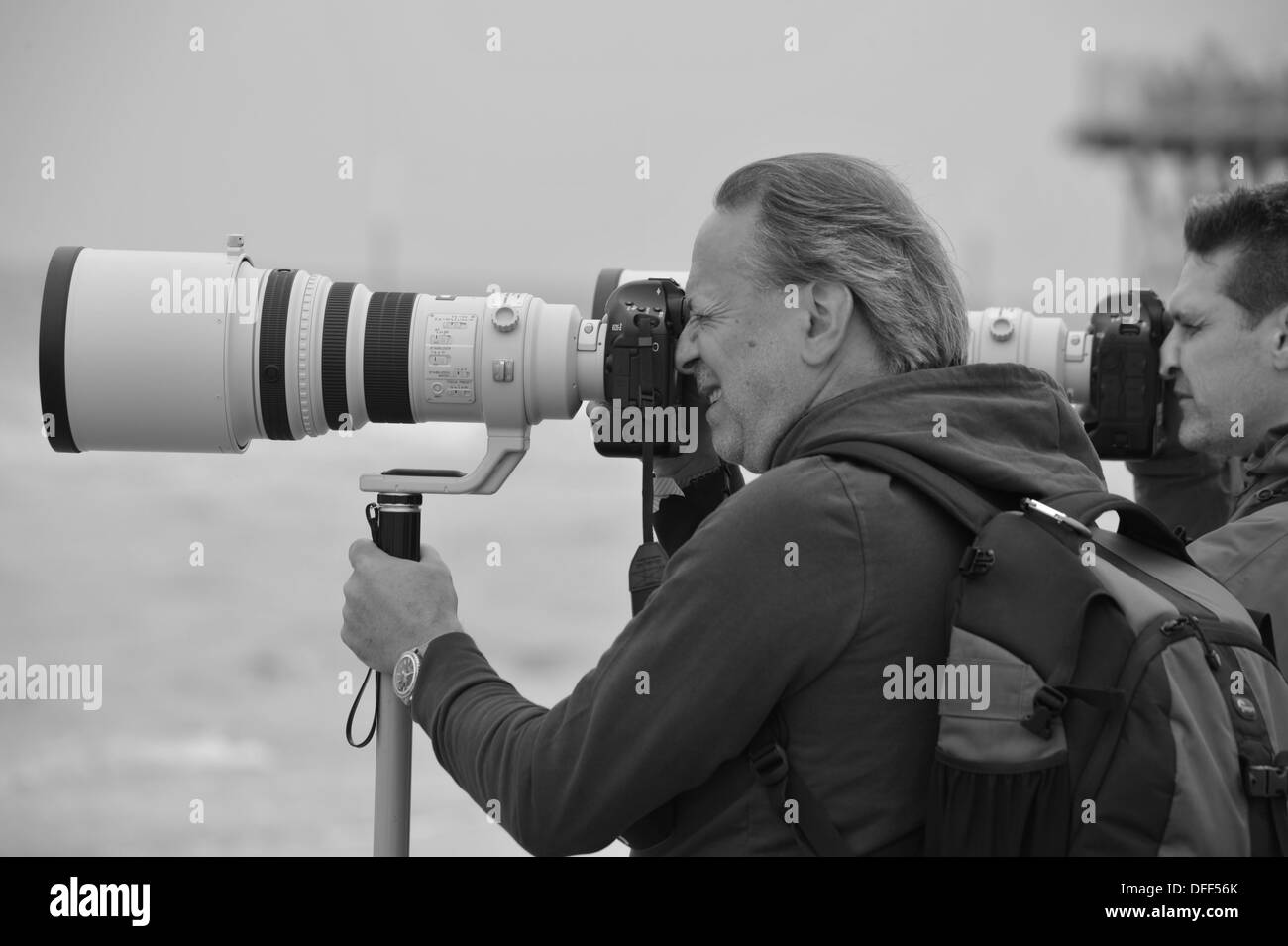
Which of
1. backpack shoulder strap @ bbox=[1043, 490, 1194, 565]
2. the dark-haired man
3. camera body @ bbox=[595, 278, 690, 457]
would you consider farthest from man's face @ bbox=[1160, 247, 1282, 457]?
camera body @ bbox=[595, 278, 690, 457]

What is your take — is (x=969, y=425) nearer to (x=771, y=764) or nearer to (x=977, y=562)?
(x=977, y=562)

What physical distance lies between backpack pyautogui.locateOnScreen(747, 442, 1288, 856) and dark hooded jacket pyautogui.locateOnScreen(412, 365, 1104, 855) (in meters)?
0.03

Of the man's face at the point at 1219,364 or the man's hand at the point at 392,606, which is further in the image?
the man's face at the point at 1219,364

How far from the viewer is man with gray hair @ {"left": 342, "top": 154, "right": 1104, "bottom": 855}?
3.47 feet

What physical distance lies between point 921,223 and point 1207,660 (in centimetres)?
44

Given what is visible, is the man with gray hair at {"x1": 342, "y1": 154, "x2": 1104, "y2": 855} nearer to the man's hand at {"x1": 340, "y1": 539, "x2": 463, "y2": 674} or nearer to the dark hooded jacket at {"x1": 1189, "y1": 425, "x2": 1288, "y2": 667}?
the man's hand at {"x1": 340, "y1": 539, "x2": 463, "y2": 674}

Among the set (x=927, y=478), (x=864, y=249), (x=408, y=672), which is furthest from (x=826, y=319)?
(x=408, y=672)

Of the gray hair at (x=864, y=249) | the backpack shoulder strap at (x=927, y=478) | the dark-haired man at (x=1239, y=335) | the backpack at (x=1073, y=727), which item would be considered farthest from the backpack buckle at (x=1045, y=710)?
the dark-haired man at (x=1239, y=335)

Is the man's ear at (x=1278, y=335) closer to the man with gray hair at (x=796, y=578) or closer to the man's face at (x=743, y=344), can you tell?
the man with gray hair at (x=796, y=578)

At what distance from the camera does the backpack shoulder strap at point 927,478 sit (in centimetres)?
108

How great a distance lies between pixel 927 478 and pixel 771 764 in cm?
25

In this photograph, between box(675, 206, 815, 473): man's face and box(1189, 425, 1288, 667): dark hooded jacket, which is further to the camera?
box(1189, 425, 1288, 667): dark hooded jacket

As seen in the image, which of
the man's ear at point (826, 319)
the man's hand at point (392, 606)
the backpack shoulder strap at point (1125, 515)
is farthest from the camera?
the man's hand at point (392, 606)
